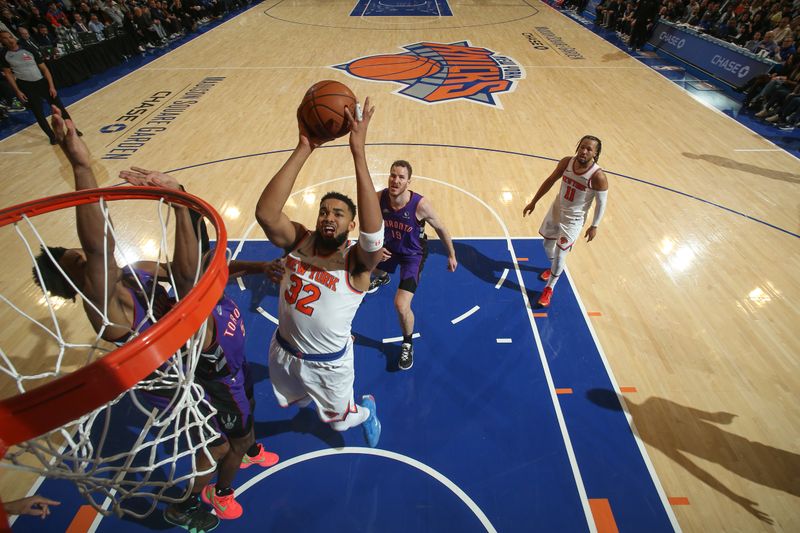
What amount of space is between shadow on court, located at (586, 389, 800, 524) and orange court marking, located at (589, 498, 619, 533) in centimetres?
78

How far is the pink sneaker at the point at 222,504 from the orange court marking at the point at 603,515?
2.62 meters

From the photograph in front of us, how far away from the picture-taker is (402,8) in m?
19.8

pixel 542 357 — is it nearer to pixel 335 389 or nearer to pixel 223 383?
→ pixel 335 389

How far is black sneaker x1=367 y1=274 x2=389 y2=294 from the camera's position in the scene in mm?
4703

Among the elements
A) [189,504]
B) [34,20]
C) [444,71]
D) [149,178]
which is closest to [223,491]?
[189,504]

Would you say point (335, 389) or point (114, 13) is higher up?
point (335, 389)

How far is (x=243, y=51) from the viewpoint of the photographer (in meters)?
13.7

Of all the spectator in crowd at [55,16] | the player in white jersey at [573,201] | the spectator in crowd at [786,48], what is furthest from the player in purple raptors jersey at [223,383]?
the spectator in crowd at [55,16]

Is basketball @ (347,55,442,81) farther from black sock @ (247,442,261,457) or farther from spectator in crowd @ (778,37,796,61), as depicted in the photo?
black sock @ (247,442,261,457)

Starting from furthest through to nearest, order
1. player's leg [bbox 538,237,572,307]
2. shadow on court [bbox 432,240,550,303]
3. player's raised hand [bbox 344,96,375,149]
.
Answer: shadow on court [bbox 432,240,550,303] → player's leg [bbox 538,237,572,307] → player's raised hand [bbox 344,96,375,149]

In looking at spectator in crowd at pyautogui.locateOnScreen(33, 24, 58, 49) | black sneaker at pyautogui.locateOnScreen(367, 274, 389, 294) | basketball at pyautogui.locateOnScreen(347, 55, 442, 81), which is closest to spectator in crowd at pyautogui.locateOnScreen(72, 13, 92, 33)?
spectator in crowd at pyautogui.locateOnScreen(33, 24, 58, 49)

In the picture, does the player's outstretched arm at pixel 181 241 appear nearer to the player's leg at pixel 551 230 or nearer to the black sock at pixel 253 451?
the black sock at pixel 253 451

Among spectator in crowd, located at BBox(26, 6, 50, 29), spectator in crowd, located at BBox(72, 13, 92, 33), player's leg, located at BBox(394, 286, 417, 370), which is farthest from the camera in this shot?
spectator in crowd, located at BBox(72, 13, 92, 33)

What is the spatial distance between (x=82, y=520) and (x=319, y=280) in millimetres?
2602
